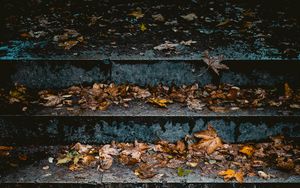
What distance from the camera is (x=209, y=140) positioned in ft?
9.79

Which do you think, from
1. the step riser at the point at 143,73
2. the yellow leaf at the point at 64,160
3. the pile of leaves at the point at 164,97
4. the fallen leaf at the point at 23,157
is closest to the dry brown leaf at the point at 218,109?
the pile of leaves at the point at 164,97

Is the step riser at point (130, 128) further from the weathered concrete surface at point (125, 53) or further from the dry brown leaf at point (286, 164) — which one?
the weathered concrete surface at point (125, 53)

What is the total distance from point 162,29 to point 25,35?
157cm

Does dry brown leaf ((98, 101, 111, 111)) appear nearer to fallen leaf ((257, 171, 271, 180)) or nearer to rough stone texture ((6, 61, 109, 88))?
rough stone texture ((6, 61, 109, 88))

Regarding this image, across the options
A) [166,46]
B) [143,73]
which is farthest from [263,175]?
[166,46]

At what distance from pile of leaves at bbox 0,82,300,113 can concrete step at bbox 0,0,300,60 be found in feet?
1.01

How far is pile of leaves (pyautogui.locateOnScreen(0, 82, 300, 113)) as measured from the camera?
312 centimetres

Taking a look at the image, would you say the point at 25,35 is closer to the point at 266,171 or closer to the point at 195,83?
the point at 195,83

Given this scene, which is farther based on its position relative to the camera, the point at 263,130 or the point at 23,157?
the point at 263,130

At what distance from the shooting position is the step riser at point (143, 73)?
10.7ft

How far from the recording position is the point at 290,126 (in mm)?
3027

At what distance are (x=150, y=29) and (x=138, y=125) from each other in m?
1.41

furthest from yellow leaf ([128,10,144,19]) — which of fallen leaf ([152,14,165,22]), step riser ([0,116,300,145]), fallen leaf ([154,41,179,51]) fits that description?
step riser ([0,116,300,145])

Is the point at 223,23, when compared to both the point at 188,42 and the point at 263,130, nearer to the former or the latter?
the point at 188,42
